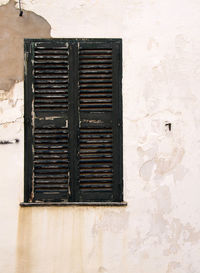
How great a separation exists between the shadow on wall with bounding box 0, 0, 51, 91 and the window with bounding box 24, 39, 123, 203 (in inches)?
2.8

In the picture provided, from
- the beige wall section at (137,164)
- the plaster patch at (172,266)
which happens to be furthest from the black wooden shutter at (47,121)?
the plaster patch at (172,266)

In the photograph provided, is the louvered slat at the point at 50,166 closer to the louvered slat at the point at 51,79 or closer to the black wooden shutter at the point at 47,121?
the black wooden shutter at the point at 47,121

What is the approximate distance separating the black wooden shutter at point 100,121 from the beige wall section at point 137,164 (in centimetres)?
10

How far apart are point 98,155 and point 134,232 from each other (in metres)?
0.80

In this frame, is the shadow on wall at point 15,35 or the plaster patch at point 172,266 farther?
the shadow on wall at point 15,35

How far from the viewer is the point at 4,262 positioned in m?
3.96

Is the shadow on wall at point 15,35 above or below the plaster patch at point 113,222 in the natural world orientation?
above

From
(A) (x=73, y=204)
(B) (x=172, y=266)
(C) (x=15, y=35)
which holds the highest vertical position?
(C) (x=15, y=35)

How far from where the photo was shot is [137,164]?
4070 millimetres

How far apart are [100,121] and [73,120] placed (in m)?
0.26

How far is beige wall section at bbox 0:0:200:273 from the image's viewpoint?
3.97 m

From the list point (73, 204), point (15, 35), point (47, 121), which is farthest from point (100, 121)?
point (15, 35)

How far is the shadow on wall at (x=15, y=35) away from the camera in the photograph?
4125 millimetres

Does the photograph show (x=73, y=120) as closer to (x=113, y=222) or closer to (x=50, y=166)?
(x=50, y=166)
